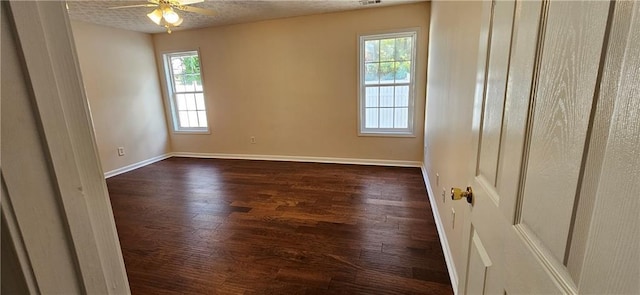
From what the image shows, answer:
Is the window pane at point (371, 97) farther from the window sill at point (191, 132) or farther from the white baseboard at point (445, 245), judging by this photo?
the window sill at point (191, 132)

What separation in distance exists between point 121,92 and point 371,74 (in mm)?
4171

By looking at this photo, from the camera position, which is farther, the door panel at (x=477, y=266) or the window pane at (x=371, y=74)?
the window pane at (x=371, y=74)

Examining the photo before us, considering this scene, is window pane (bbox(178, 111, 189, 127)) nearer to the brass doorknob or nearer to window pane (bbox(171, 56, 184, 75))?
window pane (bbox(171, 56, 184, 75))

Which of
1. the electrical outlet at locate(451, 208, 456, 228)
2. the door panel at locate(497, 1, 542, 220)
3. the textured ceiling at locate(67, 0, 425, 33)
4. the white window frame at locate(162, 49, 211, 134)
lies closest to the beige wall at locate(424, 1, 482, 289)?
the electrical outlet at locate(451, 208, 456, 228)

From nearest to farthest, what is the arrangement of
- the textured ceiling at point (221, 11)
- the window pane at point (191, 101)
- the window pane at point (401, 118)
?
1. the textured ceiling at point (221, 11)
2. the window pane at point (401, 118)
3. the window pane at point (191, 101)

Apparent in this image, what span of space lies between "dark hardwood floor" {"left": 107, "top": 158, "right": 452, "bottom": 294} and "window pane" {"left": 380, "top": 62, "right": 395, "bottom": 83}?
4.67 feet

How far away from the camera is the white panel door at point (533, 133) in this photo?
416mm


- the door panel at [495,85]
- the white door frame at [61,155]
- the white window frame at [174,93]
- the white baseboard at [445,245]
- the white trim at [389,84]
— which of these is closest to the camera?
the white door frame at [61,155]

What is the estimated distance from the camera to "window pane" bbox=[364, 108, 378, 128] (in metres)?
4.28

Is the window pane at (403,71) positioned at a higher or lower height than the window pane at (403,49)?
lower

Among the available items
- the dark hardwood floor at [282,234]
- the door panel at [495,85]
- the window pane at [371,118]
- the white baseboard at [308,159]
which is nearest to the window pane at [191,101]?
the white baseboard at [308,159]

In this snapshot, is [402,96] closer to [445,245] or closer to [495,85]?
[445,245]

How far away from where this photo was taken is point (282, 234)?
7.68ft

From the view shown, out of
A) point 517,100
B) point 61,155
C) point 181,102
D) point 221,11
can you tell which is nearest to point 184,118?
point 181,102
